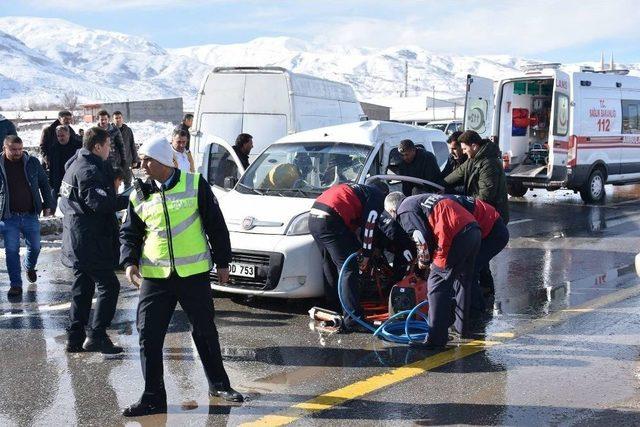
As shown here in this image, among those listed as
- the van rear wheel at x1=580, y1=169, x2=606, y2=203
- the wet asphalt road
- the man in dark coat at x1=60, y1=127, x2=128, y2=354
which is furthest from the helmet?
the van rear wheel at x1=580, y1=169, x2=606, y2=203

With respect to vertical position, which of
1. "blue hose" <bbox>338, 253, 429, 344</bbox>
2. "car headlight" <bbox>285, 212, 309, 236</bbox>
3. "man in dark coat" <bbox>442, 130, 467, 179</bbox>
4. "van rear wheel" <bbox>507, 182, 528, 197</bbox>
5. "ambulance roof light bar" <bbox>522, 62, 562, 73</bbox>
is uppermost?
"ambulance roof light bar" <bbox>522, 62, 562, 73</bbox>

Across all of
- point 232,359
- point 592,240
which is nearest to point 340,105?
point 592,240

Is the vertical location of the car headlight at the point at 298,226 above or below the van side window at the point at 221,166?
below

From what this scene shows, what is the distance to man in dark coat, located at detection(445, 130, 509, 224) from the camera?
823 centimetres

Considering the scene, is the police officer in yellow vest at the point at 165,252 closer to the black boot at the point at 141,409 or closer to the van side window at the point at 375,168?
the black boot at the point at 141,409

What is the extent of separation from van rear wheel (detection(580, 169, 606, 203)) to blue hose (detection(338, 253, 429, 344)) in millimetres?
10444

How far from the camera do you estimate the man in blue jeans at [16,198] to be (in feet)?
27.8

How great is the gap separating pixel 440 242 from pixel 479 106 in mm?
11133

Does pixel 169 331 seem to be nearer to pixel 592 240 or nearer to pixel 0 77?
pixel 592 240

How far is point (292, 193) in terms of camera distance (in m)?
8.36

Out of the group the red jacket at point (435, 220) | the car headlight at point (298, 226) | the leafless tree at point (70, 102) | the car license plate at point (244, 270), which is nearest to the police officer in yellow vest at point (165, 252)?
the red jacket at point (435, 220)

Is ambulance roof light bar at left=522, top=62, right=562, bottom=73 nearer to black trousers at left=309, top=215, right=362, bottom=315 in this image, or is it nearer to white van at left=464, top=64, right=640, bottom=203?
white van at left=464, top=64, right=640, bottom=203

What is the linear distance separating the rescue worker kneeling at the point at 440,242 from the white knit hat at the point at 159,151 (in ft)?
6.62

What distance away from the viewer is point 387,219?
689 cm
